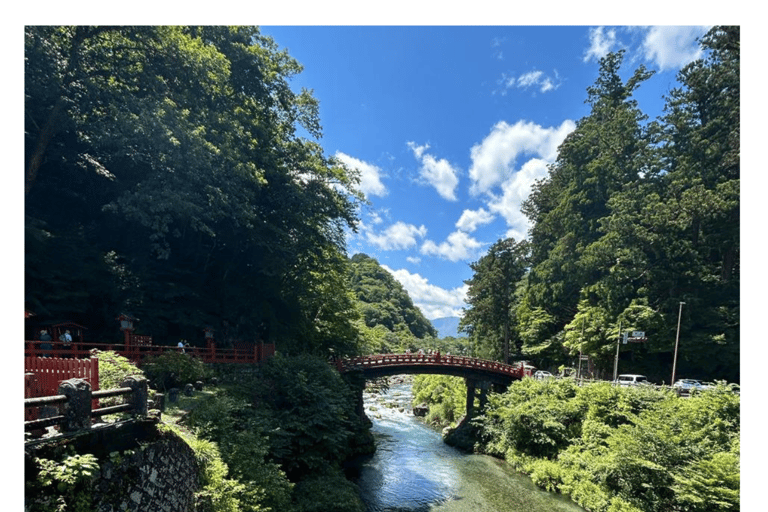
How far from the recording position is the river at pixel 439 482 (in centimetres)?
1573

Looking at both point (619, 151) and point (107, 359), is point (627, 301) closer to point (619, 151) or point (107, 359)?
point (619, 151)

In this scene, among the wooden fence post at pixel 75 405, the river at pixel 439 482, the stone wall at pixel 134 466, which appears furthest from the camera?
the river at pixel 439 482

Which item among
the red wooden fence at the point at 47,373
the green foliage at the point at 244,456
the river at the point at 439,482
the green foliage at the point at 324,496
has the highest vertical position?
the red wooden fence at the point at 47,373

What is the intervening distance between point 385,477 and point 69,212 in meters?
20.6

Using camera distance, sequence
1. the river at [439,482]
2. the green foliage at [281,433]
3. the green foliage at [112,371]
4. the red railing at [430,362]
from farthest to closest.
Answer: the red railing at [430,362] < the river at [439,482] < the green foliage at [281,433] < the green foliage at [112,371]

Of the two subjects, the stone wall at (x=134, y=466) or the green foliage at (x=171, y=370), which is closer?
the stone wall at (x=134, y=466)

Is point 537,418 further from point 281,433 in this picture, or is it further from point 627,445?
point 281,433

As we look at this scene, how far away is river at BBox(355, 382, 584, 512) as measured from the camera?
51.6 feet

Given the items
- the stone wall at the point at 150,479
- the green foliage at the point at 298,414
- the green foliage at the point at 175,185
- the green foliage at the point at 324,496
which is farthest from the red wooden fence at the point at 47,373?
the green foliage at the point at 175,185

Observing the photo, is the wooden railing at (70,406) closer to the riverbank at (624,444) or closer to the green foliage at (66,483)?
the green foliage at (66,483)

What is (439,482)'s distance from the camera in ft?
60.3

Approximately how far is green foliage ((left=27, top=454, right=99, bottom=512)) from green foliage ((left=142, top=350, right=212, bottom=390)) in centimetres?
855

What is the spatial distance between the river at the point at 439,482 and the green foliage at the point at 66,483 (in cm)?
1324

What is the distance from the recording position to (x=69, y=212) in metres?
17.5
